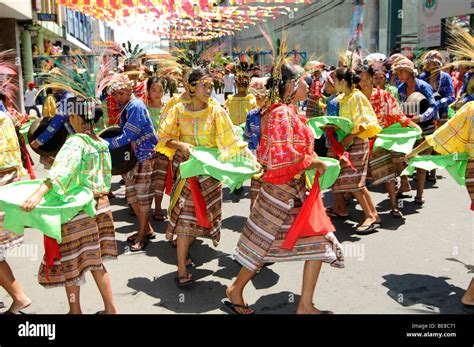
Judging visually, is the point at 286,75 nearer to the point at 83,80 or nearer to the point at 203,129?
the point at 203,129

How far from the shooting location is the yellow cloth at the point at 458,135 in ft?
12.7

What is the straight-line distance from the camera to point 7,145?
4215mm

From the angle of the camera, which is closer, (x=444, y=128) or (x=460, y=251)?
(x=444, y=128)

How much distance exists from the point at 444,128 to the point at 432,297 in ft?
→ 4.47

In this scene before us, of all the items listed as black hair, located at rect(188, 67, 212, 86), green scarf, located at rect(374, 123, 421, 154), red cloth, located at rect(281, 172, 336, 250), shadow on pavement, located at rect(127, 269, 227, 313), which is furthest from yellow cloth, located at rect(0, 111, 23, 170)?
green scarf, located at rect(374, 123, 421, 154)

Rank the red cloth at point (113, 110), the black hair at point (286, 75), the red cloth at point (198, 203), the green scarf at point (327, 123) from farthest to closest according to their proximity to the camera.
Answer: the red cloth at point (113, 110) → the green scarf at point (327, 123) → the red cloth at point (198, 203) → the black hair at point (286, 75)

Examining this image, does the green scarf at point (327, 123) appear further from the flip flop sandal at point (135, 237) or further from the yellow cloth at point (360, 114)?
the flip flop sandal at point (135, 237)

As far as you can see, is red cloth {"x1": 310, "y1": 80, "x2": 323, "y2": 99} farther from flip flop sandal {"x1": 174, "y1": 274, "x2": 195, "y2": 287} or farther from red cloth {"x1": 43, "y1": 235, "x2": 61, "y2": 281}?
red cloth {"x1": 43, "y1": 235, "x2": 61, "y2": 281}

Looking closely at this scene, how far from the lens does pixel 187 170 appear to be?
414 centimetres

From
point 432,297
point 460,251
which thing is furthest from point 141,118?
point 460,251

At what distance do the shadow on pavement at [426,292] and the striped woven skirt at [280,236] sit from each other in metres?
0.88

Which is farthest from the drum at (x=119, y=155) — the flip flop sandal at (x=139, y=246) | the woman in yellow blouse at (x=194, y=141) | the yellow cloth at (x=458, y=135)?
the yellow cloth at (x=458, y=135)

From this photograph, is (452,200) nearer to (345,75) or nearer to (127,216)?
(345,75)

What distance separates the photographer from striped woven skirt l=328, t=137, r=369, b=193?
18.9ft
